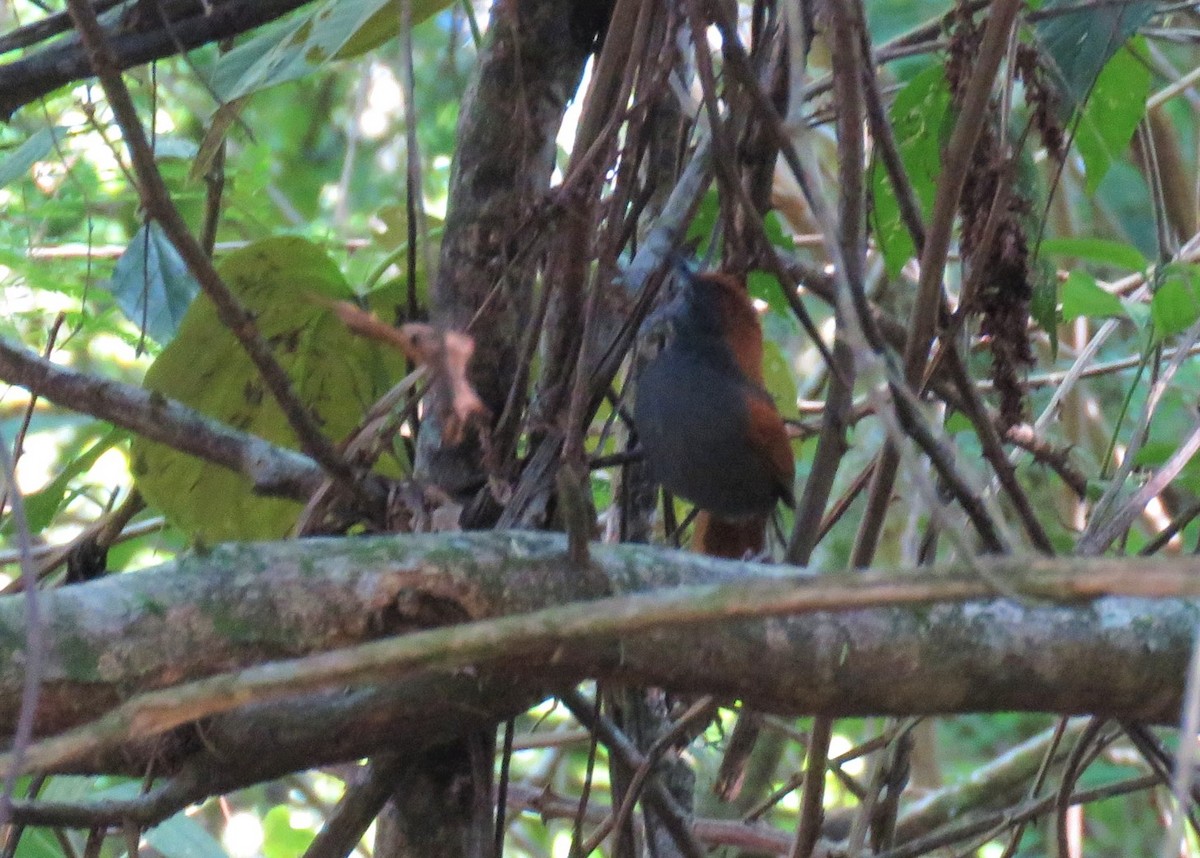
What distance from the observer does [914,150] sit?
1854mm

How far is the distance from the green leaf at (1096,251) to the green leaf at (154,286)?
1.30 m

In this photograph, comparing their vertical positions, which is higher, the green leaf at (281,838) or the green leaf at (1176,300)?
the green leaf at (1176,300)

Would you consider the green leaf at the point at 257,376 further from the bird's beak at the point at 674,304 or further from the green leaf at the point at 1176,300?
the green leaf at the point at 1176,300

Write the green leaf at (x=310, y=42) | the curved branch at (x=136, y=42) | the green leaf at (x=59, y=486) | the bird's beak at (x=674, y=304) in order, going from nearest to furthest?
the green leaf at (x=310, y=42), the curved branch at (x=136, y=42), the green leaf at (x=59, y=486), the bird's beak at (x=674, y=304)

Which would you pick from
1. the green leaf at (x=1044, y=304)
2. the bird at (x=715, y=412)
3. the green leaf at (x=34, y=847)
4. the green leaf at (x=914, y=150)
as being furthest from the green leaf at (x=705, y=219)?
the green leaf at (x=34, y=847)

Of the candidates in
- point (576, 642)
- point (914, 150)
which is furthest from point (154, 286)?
point (576, 642)

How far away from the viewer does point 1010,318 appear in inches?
61.7

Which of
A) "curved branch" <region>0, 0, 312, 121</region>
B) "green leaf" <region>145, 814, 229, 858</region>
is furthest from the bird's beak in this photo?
"green leaf" <region>145, 814, 229, 858</region>

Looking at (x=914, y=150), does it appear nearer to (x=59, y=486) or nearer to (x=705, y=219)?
(x=705, y=219)

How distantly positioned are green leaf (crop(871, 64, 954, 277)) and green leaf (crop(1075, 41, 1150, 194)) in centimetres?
21

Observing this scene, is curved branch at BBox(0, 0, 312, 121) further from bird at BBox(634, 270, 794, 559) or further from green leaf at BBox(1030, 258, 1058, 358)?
green leaf at BBox(1030, 258, 1058, 358)

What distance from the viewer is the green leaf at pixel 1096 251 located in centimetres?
183

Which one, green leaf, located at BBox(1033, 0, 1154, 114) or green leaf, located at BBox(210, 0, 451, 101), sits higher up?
green leaf, located at BBox(210, 0, 451, 101)

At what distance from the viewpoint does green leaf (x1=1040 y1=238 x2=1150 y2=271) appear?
1827 mm
